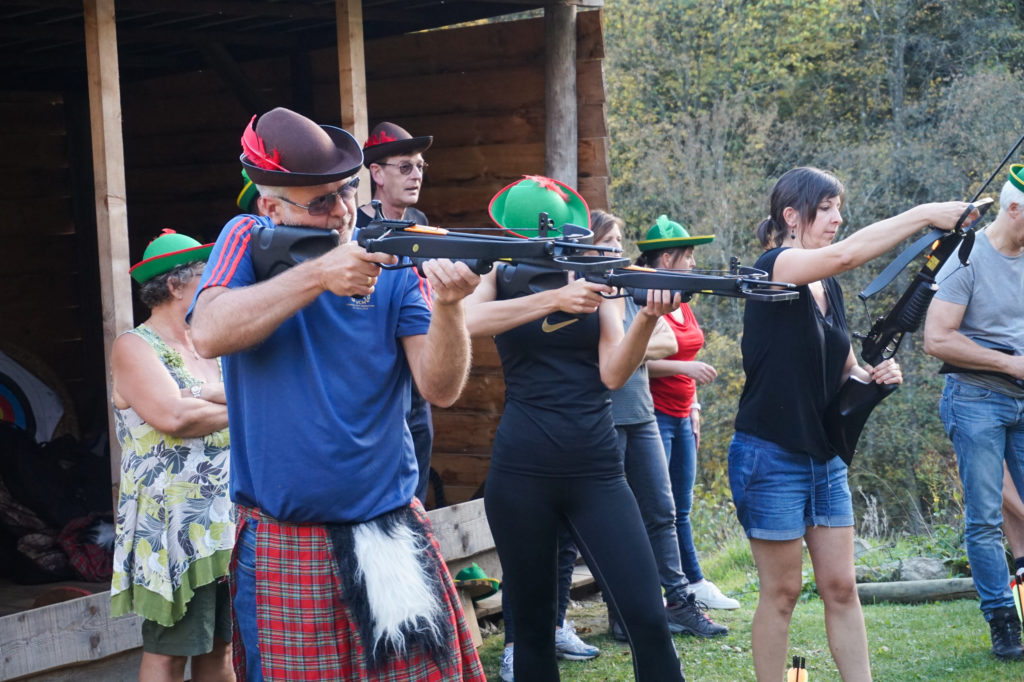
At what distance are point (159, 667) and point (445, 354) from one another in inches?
71.0

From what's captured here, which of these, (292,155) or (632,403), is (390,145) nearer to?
(632,403)

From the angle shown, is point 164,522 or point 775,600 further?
point 775,600

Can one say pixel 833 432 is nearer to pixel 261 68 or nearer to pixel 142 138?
pixel 261 68

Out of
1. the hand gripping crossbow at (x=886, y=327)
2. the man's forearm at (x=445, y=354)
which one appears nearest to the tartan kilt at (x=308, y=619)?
the man's forearm at (x=445, y=354)

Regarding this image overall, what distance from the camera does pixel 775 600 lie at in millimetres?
3711

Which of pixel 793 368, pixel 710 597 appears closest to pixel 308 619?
pixel 793 368

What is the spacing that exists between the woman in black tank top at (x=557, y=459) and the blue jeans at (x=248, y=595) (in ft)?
3.97

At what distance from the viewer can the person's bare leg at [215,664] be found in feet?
12.3

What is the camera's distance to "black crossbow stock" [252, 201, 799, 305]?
91.0 inches

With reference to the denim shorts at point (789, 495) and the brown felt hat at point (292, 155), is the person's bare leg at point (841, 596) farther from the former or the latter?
the brown felt hat at point (292, 155)

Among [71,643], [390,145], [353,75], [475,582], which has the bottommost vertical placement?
[475,582]

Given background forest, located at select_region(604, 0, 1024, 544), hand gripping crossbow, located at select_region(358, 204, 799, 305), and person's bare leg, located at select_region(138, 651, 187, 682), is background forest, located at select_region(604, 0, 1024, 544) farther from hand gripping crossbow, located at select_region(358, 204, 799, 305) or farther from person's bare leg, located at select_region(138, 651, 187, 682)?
hand gripping crossbow, located at select_region(358, 204, 799, 305)

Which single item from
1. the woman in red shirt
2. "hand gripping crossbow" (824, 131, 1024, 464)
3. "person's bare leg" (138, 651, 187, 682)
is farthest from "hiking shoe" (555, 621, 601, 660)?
"person's bare leg" (138, 651, 187, 682)

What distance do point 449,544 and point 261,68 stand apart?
12.9 ft
